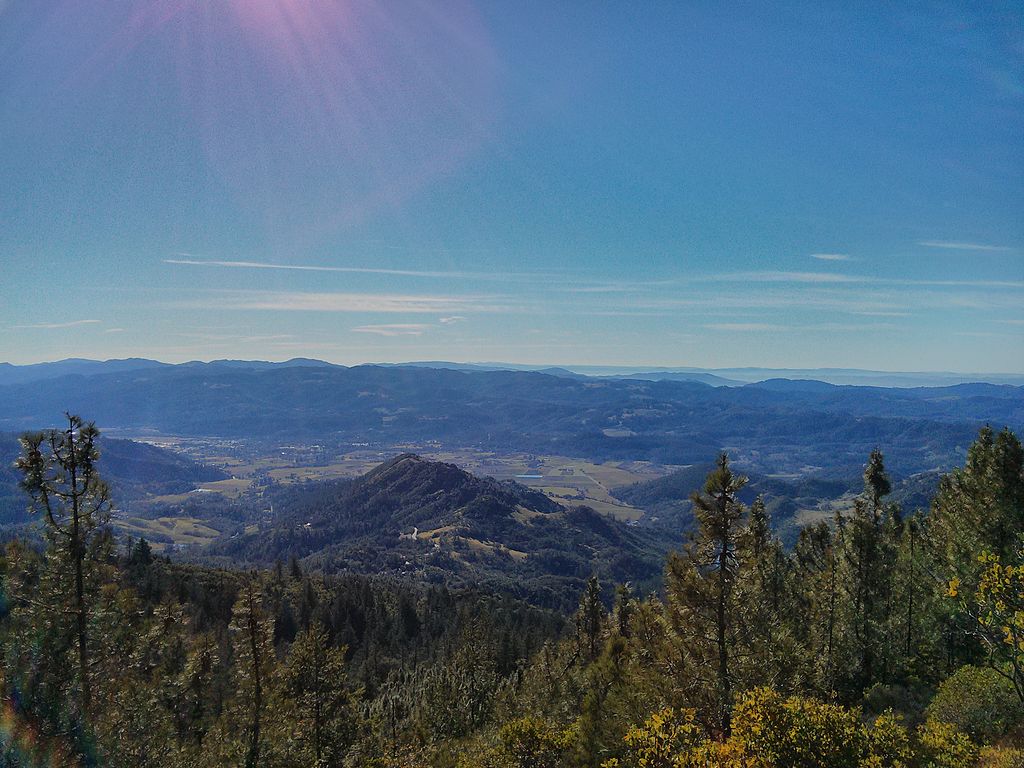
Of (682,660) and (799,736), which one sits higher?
(799,736)

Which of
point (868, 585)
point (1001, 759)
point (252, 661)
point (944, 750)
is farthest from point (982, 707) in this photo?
point (252, 661)

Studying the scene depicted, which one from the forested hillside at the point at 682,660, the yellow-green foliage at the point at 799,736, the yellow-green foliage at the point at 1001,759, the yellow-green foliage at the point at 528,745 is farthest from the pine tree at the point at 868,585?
the yellow-green foliage at the point at 799,736

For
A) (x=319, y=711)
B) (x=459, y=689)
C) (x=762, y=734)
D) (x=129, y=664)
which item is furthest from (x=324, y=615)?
(x=762, y=734)

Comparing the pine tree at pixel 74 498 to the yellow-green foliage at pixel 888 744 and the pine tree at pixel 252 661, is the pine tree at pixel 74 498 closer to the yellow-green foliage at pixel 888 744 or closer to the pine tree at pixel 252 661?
the pine tree at pixel 252 661

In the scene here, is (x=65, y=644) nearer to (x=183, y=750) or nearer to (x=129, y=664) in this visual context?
(x=129, y=664)

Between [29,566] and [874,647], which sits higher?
[29,566]

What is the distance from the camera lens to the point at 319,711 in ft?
104

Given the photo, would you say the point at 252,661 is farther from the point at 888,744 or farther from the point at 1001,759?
the point at 1001,759

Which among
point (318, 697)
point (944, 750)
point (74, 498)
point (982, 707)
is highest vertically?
point (74, 498)

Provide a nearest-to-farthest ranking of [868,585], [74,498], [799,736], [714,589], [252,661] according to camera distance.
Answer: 1. [799,736]
2. [74,498]
3. [714,589]
4. [252,661]
5. [868,585]

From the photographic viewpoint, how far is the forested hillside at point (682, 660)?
1326cm

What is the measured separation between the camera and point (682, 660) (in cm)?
2320

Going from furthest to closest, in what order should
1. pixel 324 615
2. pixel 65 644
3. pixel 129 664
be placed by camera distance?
pixel 324 615
pixel 129 664
pixel 65 644

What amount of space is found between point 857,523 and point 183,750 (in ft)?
118
